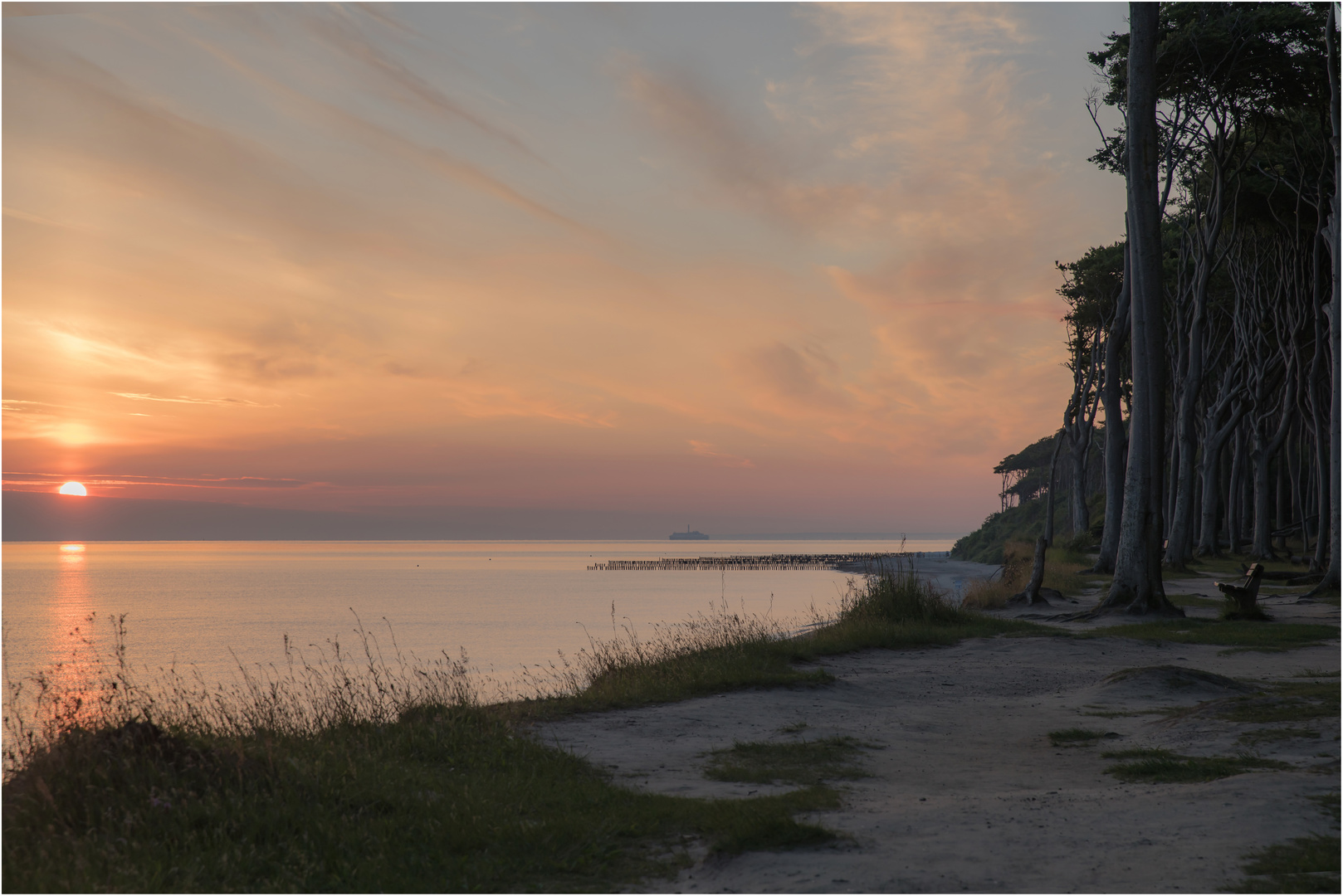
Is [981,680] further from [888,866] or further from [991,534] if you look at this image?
[991,534]

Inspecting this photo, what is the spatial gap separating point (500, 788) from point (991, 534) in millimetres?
112745

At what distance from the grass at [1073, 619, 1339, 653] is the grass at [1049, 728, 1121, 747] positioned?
9230mm

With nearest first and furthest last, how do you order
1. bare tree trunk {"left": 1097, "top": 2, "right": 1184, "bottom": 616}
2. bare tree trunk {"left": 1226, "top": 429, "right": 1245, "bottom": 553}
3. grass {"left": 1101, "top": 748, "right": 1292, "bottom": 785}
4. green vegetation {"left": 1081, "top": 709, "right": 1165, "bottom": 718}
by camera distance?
grass {"left": 1101, "top": 748, "right": 1292, "bottom": 785} → green vegetation {"left": 1081, "top": 709, "right": 1165, "bottom": 718} → bare tree trunk {"left": 1097, "top": 2, "right": 1184, "bottom": 616} → bare tree trunk {"left": 1226, "top": 429, "right": 1245, "bottom": 553}

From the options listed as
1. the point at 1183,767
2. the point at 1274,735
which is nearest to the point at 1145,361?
the point at 1274,735

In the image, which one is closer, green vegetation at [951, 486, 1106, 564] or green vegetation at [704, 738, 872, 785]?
green vegetation at [704, 738, 872, 785]

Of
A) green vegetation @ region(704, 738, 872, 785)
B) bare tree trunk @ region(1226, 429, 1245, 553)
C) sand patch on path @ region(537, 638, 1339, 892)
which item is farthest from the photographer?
bare tree trunk @ region(1226, 429, 1245, 553)

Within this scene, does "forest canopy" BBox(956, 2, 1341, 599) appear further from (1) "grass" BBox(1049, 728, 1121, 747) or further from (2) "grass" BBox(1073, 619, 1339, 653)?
(1) "grass" BBox(1049, 728, 1121, 747)

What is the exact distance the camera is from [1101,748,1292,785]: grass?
8.45 m

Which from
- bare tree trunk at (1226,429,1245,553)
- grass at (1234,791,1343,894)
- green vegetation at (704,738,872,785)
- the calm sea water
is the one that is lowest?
the calm sea water

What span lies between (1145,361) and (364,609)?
46746 mm

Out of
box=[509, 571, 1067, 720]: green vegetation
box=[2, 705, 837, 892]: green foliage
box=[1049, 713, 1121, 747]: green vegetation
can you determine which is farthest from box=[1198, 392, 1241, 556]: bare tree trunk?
box=[2, 705, 837, 892]: green foliage

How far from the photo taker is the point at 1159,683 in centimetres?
1345

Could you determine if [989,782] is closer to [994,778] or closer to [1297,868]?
[994,778]

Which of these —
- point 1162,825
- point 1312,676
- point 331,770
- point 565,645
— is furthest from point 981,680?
point 565,645
